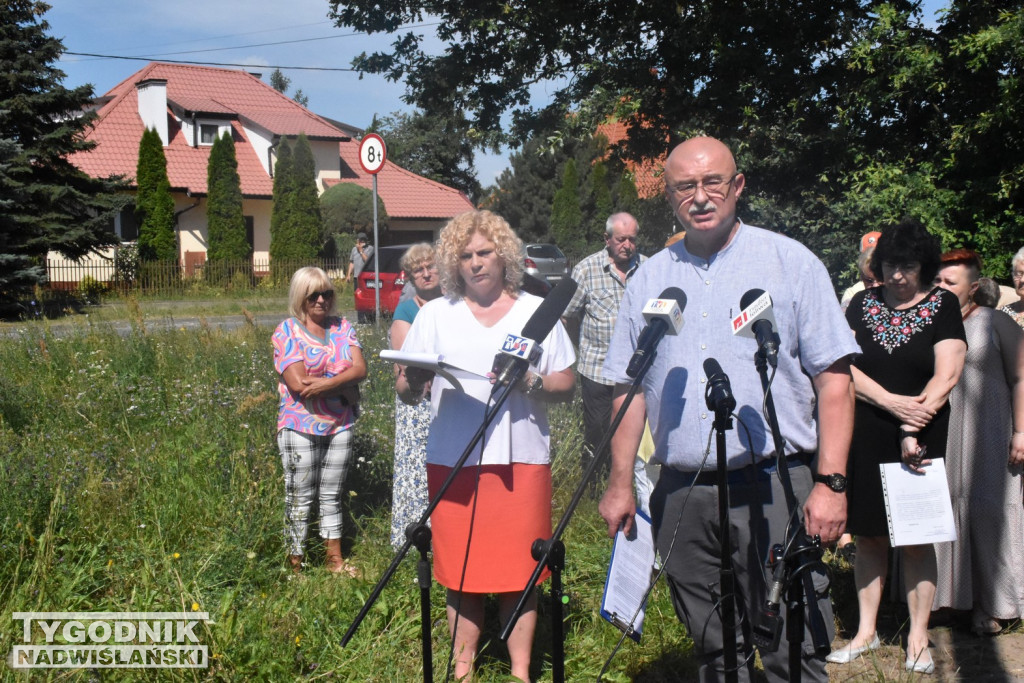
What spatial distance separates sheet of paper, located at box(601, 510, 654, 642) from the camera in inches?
120

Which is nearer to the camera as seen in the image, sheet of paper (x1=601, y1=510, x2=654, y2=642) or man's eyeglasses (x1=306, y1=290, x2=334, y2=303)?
sheet of paper (x1=601, y1=510, x2=654, y2=642)

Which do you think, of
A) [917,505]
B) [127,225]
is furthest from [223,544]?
[127,225]

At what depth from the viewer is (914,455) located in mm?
4215

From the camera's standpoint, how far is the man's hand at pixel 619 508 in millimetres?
3104

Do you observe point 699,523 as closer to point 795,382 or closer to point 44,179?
point 795,382

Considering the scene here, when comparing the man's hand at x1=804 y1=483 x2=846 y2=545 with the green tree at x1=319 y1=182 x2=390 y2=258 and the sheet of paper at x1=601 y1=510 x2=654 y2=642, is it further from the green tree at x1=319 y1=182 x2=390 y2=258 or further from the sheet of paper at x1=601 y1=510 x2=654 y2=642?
the green tree at x1=319 y1=182 x2=390 y2=258

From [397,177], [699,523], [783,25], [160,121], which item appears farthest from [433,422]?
[397,177]

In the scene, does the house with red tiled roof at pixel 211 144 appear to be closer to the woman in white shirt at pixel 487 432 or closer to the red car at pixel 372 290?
the red car at pixel 372 290

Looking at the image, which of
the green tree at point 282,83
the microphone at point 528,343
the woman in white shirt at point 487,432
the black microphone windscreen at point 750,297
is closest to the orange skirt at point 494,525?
the woman in white shirt at point 487,432

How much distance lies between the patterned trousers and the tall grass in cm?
15

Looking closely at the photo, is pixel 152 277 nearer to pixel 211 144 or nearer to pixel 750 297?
pixel 211 144

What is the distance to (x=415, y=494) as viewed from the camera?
16.8 feet

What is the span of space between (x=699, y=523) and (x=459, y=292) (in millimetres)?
1477

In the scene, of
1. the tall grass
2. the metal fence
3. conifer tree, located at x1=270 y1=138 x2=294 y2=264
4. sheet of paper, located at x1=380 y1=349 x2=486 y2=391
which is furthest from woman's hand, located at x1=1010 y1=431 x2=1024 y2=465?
conifer tree, located at x1=270 y1=138 x2=294 y2=264
